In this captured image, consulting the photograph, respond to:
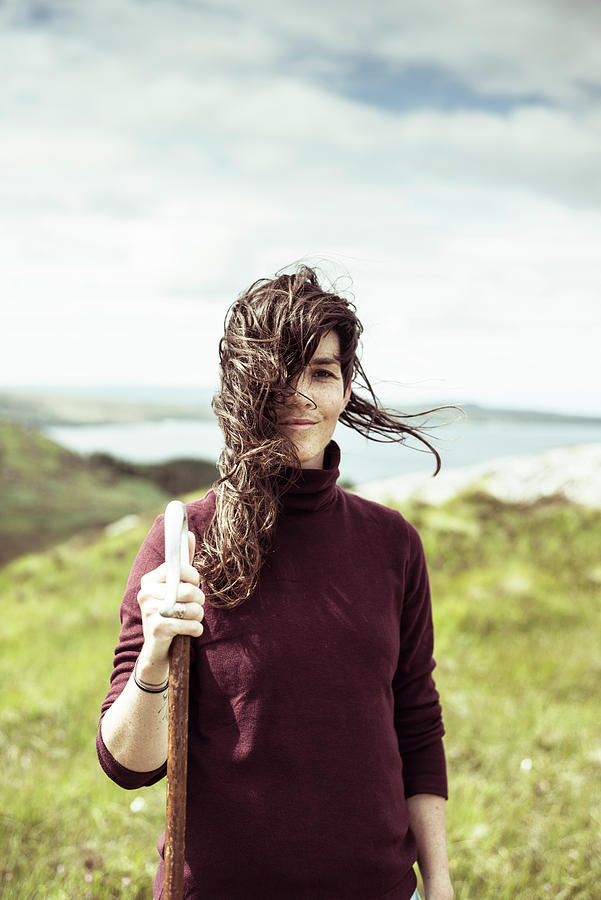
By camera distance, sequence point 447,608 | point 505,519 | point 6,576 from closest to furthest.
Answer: point 447,608, point 505,519, point 6,576

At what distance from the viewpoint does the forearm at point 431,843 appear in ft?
7.47

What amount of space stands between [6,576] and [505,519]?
6.09 metres

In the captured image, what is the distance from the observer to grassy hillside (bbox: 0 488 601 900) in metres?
4.11

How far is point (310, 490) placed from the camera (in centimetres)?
219

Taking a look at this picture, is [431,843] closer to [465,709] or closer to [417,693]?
[417,693]

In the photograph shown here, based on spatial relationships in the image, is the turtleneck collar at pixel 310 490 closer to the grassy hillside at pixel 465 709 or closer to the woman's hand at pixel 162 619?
the woman's hand at pixel 162 619

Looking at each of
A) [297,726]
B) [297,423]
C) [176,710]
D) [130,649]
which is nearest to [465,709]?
[297,726]

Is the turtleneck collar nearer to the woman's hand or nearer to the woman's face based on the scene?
the woman's face

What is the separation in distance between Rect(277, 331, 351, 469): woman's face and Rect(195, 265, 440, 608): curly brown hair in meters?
0.03

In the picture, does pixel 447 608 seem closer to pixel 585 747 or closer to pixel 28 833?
pixel 585 747

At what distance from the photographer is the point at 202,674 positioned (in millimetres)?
2004

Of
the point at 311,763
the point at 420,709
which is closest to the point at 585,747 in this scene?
the point at 420,709

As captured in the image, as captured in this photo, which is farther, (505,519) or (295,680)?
(505,519)

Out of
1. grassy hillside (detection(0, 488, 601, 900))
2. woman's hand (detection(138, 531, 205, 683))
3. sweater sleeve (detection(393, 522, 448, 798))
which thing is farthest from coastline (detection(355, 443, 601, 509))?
woman's hand (detection(138, 531, 205, 683))
